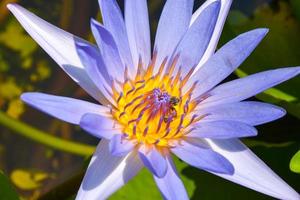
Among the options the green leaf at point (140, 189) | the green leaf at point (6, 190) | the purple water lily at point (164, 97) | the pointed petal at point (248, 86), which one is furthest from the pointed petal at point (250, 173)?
the green leaf at point (6, 190)

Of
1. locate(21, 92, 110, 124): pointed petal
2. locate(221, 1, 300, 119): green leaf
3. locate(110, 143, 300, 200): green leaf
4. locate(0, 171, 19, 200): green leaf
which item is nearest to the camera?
locate(21, 92, 110, 124): pointed petal

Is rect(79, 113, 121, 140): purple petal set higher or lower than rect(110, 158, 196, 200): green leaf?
higher

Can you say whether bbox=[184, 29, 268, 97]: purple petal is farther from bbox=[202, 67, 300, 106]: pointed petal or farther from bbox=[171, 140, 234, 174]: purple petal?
bbox=[171, 140, 234, 174]: purple petal

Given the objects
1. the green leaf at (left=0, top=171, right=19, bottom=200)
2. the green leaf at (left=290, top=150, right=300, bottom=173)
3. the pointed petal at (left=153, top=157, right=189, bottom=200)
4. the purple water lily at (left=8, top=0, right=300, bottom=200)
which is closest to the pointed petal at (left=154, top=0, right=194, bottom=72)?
the purple water lily at (left=8, top=0, right=300, bottom=200)

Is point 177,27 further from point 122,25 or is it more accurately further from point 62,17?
point 62,17

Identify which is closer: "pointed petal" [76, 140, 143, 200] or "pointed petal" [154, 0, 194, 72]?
"pointed petal" [76, 140, 143, 200]

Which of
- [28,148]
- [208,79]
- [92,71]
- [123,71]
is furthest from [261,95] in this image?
[28,148]

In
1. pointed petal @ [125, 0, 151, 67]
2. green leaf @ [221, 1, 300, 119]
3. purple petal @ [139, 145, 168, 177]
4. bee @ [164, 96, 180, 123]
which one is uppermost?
pointed petal @ [125, 0, 151, 67]

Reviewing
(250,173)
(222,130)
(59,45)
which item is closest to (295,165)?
(250,173)

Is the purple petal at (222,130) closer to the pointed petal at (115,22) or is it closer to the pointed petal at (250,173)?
the pointed petal at (250,173)
